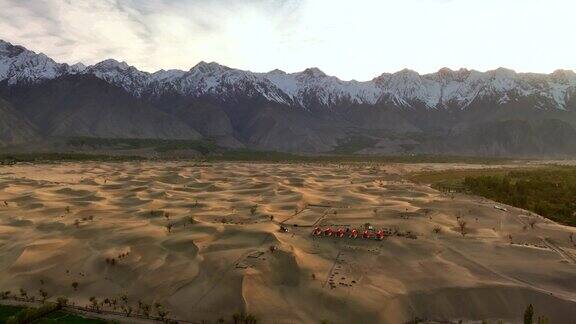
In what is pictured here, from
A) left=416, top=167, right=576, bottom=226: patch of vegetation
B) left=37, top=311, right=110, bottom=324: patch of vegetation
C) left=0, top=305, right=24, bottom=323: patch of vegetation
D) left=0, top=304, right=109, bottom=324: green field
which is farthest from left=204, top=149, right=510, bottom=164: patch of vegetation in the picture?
left=37, top=311, right=110, bottom=324: patch of vegetation

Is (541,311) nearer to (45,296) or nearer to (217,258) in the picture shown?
(217,258)

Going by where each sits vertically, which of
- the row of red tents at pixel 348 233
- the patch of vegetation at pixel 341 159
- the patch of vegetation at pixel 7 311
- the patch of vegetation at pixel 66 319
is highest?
the row of red tents at pixel 348 233

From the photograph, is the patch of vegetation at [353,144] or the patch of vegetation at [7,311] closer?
the patch of vegetation at [7,311]

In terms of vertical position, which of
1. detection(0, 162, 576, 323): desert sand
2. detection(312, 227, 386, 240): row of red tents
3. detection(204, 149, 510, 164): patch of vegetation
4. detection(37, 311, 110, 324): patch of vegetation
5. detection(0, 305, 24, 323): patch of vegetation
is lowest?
detection(204, 149, 510, 164): patch of vegetation

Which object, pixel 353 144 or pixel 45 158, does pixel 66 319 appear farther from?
pixel 353 144

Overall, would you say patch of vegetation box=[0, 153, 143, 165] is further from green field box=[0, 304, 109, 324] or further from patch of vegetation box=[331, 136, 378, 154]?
patch of vegetation box=[331, 136, 378, 154]

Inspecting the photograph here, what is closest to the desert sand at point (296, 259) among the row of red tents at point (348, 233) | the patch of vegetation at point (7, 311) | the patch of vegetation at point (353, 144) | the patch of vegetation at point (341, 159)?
the row of red tents at point (348, 233)

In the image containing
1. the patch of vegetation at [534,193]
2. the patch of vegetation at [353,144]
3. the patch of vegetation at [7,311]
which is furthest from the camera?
the patch of vegetation at [353,144]

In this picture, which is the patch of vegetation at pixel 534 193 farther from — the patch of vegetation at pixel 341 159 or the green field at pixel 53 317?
the patch of vegetation at pixel 341 159
